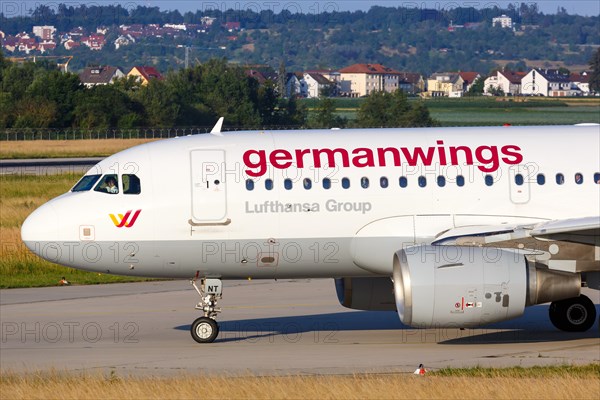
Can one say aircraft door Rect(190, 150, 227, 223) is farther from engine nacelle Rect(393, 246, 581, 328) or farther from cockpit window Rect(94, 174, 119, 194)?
engine nacelle Rect(393, 246, 581, 328)

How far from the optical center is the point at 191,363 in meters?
20.9

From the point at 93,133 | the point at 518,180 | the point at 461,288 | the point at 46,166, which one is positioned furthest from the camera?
the point at 93,133

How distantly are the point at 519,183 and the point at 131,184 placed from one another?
7536 mm

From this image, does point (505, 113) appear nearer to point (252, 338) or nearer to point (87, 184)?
point (252, 338)

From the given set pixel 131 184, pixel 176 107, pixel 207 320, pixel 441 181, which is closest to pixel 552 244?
pixel 441 181

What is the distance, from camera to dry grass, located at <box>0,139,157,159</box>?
8619 cm

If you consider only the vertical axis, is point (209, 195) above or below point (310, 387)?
above

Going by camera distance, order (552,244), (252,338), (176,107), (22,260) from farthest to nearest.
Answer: (176,107) → (22,260) → (252,338) → (552,244)

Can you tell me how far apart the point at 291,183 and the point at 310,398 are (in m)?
6.93

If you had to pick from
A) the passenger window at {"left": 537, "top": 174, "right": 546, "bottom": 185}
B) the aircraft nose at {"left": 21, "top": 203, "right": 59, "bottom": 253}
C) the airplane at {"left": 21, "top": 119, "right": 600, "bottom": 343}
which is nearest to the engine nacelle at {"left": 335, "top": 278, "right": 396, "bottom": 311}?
the airplane at {"left": 21, "top": 119, "right": 600, "bottom": 343}

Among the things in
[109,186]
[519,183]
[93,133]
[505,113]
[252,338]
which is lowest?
[505,113]

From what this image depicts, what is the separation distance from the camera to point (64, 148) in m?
91.4

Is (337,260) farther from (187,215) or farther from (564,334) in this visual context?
(564,334)

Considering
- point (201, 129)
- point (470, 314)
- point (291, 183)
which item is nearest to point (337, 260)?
point (291, 183)
